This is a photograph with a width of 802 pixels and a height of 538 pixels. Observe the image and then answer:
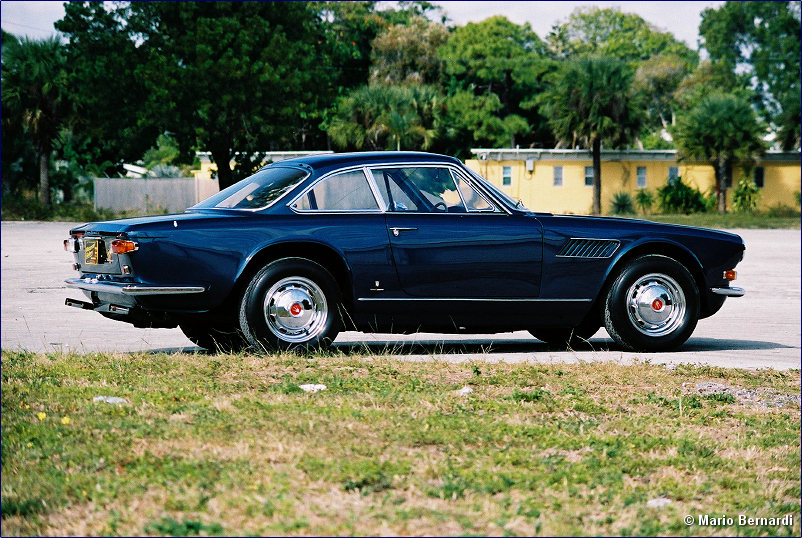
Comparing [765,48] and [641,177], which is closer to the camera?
[641,177]

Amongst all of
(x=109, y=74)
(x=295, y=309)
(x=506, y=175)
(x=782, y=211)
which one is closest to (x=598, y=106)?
(x=506, y=175)

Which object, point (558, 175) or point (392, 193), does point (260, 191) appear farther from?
point (558, 175)

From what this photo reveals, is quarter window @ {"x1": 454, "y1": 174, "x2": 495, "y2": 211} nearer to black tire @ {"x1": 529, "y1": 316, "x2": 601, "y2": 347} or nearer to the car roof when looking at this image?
the car roof

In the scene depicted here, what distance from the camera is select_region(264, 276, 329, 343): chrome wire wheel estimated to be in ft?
28.1

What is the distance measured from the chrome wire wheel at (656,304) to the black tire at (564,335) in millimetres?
535

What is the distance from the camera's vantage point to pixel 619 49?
283 feet

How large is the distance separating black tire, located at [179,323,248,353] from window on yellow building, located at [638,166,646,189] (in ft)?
161

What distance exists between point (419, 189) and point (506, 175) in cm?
4666

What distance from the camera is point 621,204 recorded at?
5578 cm

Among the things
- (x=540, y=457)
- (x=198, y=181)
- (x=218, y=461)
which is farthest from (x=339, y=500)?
(x=198, y=181)

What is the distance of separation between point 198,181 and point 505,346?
40.3 m

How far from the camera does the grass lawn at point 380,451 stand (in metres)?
4.38

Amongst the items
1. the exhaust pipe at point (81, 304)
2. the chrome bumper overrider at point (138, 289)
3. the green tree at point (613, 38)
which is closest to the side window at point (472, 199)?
the chrome bumper overrider at point (138, 289)

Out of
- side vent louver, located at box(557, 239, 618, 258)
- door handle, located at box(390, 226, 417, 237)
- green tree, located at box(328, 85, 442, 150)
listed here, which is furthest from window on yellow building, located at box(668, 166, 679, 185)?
door handle, located at box(390, 226, 417, 237)
